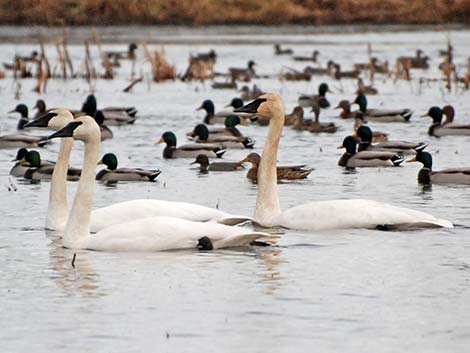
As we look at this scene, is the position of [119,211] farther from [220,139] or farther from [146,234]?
[220,139]

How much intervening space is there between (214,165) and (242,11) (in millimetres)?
41136

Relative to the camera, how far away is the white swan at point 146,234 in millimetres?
10562

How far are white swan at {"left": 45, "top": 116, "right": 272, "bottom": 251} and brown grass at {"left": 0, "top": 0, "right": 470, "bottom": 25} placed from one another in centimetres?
4618

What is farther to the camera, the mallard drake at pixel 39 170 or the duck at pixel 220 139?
the duck at pixel 220 139

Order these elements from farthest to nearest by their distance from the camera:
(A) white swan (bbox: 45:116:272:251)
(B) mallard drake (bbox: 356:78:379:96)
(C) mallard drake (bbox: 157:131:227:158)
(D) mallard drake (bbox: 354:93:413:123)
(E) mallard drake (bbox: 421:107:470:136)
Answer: (B) mallard drake (bbox: 356:78:379:96) < (D) mallard drake (bbox: 354:93:413:123) < (E) mallard drake (bbox: 421:107:470:136) < (C) mallard drake (bbox: 157:131:227:158) < (A) white swan (bbox: 45:116:272:251)

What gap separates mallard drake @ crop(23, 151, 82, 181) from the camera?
53.1 ft

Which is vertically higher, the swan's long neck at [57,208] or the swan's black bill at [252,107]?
the swan's black bill at [252,107]

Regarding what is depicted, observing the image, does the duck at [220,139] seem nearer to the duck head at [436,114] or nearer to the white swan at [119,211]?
the duck head at [436,114]

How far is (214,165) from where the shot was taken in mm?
17656

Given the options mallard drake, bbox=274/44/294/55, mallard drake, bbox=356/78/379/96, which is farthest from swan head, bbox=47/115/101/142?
mallard drake, bbox=274/44/294/55

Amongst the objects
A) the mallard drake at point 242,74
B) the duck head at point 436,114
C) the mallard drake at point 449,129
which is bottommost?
the mallard drake at point 242,74

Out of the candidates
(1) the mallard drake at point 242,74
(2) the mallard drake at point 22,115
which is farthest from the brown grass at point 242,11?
(2) the mallard drake at point 22,115

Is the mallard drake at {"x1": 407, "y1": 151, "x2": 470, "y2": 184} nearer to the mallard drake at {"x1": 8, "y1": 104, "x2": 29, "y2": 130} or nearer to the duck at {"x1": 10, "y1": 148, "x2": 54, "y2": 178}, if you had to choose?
the duck at {"x1": 10, "y1": 148, "x2": 54, "y2": 178}

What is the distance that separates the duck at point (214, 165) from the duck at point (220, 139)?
263cm
